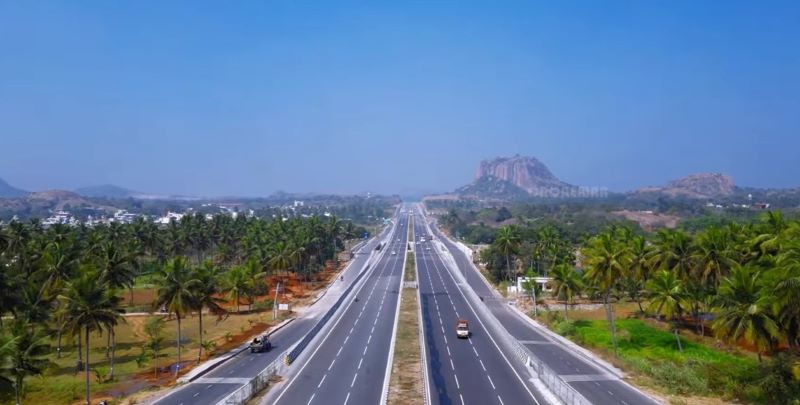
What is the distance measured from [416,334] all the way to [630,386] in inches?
828

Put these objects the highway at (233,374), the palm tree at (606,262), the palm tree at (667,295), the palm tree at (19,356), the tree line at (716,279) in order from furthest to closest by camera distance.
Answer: the palm tree at (606,262), the palm tree at (667,295), the tree line at (716,279), the highway at (233,374), the palm tree at (19,356)

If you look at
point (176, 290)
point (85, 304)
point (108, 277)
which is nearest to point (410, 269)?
point (108, 277)

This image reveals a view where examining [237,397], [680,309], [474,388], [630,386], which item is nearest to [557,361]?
[630,386]

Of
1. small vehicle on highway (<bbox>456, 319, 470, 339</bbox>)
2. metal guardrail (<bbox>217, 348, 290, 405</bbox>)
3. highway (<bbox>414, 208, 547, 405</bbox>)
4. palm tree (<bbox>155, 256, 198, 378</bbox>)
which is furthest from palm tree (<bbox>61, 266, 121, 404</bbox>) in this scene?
small vehicle on highway (<bbox>456, 319, 470, 339</bbox>)

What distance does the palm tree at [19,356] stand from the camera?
2600cm

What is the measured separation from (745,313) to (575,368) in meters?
11.5

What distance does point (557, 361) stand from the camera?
4597cm

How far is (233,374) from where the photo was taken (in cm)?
4191

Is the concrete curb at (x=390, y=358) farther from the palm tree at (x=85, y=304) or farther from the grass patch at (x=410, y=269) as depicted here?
the palm tree at (x=85, y=304)

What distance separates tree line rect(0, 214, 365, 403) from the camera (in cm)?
3912

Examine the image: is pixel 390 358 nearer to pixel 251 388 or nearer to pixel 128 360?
pixel 251 388

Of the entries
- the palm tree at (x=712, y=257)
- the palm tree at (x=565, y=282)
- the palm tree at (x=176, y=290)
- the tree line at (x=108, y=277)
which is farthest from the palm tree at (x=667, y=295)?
the palm tree at (x=176, y=290)

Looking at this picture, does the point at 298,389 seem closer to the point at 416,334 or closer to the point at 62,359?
the point at 416,334

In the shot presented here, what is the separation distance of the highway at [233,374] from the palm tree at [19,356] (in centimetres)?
678
